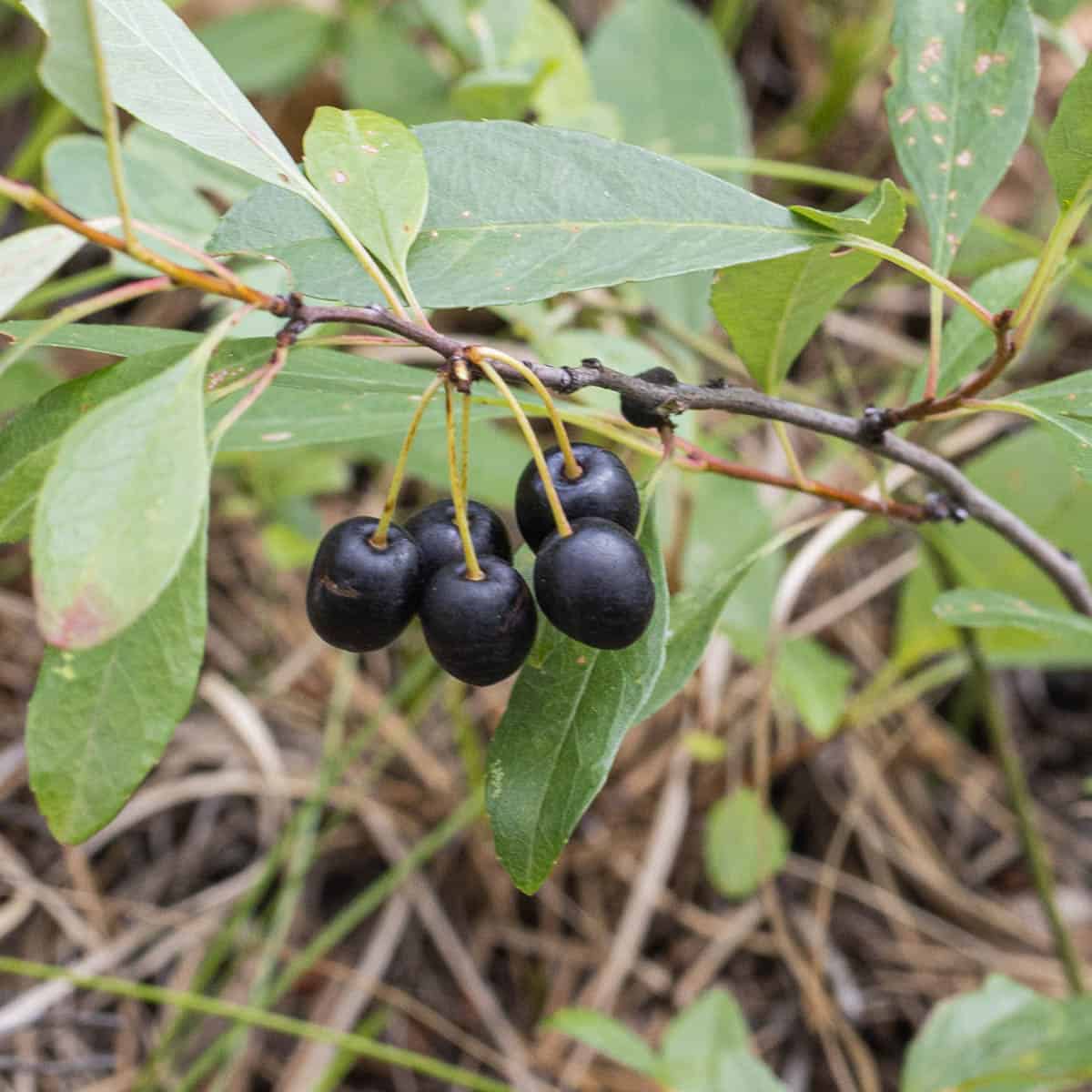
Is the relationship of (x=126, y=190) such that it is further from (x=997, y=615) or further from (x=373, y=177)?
(x=997, y=615)

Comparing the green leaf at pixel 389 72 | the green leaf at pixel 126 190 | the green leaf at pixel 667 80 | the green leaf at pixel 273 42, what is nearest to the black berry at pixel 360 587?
the green leaf at pixel 126 190

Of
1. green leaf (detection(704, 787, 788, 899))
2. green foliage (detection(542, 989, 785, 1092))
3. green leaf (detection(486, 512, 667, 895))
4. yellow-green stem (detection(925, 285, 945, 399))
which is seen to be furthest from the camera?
green leaf (detection(704, 787, 788, 899))

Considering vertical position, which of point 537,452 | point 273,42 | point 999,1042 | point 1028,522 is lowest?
point 999,1042

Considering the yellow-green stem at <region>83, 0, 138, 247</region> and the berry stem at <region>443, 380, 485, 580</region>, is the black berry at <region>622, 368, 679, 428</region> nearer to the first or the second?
the berry stem at <region>443, 380, 485, 580</region>

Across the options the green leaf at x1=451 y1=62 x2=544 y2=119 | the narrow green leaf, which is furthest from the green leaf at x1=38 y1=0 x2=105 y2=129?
the narrow green leaf

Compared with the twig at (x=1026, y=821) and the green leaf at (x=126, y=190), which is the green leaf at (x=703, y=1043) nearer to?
the twig at (x=1026, y=821)

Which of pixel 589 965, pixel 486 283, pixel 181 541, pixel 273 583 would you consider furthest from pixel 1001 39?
pixel 273 583

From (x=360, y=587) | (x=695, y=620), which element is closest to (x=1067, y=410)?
(x=695, y=620)
